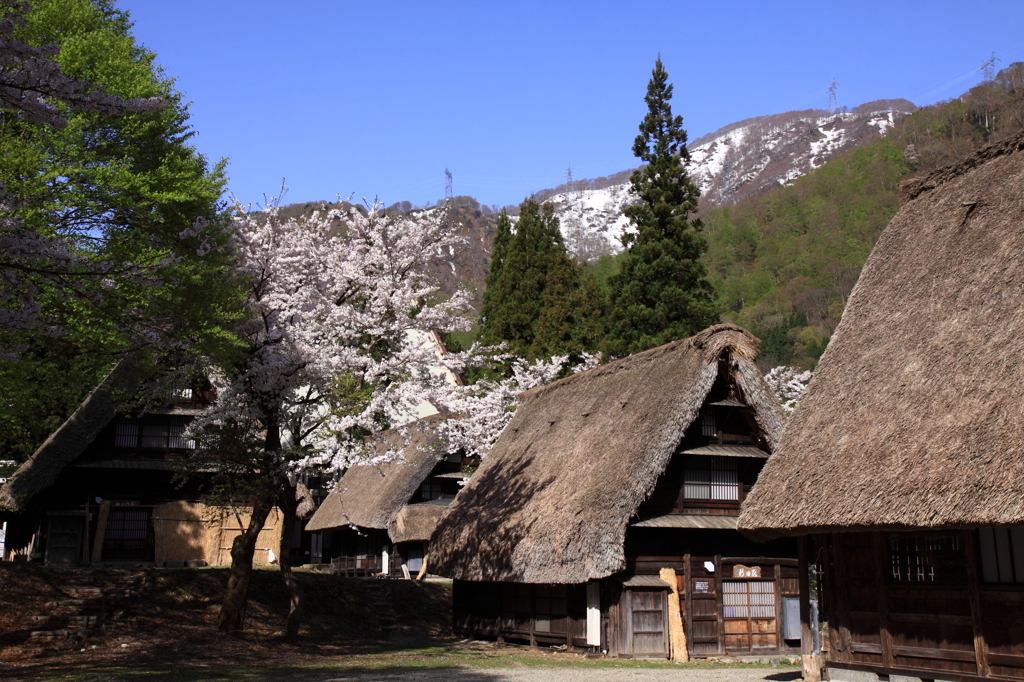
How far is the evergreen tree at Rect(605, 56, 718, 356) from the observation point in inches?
1237

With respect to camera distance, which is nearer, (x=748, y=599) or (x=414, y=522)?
(x=748, y=599)

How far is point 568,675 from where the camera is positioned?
45.3ft

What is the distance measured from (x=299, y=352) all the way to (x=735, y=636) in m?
11.3

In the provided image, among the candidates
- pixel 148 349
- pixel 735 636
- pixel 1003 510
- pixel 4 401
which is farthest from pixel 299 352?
pixel 1003 510

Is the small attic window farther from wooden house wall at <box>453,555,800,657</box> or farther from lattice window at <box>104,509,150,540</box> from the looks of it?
lattice window at <box>104,509,150,540</box>

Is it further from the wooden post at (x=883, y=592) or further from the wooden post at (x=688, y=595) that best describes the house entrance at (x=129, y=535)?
the wooden post at (x=883, y=592)

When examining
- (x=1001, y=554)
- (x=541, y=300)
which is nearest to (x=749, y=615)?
(x=1001, y=554)

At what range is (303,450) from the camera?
1812 centimetres

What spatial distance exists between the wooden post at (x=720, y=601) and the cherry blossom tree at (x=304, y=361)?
24.6ft

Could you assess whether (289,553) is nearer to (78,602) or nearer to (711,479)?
(78,602)

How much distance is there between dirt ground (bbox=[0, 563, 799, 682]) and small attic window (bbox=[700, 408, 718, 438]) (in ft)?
16.3

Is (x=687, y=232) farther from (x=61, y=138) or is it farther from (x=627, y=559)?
(x=61, y=138)

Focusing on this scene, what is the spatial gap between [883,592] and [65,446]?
22201 mm

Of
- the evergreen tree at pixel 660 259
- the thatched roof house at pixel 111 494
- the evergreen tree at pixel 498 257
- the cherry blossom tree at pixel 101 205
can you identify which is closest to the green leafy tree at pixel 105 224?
the cherry blossom tree at pixel 101 205
